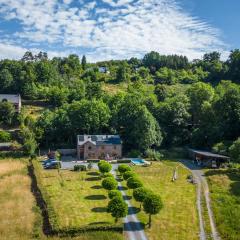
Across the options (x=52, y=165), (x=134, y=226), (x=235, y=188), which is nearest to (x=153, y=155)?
(x=52, y=165)

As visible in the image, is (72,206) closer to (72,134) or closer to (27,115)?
(72,134)

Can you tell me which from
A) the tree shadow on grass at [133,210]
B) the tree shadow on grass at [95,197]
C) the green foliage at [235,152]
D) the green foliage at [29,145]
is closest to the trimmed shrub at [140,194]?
the tree shadow on grass at [133,210]

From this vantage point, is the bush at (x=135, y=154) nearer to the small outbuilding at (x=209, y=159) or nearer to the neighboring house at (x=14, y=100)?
the small outbuilding at (x=209, y=159)

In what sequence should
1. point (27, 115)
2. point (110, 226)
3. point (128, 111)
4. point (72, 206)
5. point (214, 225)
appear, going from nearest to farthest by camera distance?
point (110, 226), point (214, 225), point (72, 206), point (128, 111), point (27, 115)

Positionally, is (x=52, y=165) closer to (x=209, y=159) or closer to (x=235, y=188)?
(x=209, y=159)

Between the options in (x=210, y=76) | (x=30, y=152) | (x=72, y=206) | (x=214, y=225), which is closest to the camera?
(x=214, y=225)

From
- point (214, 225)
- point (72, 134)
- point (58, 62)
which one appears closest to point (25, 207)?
point (214, 225)

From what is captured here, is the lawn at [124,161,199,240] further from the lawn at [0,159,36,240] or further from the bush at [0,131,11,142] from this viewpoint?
the bush at [0,131,11,142]
